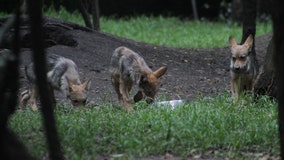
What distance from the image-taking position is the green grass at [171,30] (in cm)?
1883

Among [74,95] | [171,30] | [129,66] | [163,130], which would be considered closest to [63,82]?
[74,95]

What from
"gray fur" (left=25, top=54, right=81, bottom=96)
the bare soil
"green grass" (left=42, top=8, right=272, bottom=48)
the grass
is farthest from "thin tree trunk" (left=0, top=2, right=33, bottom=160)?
"green grass" (left=42, top=8, right=272, bottom=48)

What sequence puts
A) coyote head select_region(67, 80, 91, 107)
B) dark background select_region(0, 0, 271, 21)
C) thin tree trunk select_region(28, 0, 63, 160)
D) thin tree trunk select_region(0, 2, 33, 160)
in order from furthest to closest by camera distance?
dark background select_region(0, 0, 271, 21), coyote head select_region(67, 80, 91, 107), thin tree trunk select_region(28, 0, 63, 160), thin tree trunk select_region(0, 2, 33, 160)

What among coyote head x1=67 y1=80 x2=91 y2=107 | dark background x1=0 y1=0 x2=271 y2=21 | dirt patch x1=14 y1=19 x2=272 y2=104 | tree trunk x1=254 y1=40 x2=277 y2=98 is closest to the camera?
coyote head x1=67 y1=80 x2=91 y2=107

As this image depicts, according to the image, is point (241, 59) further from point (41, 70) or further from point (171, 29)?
point (171, 29)

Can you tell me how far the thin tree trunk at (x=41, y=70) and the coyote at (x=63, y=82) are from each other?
4.29 m

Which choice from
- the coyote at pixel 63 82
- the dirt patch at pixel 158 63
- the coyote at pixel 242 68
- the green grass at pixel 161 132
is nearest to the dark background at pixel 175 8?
the dirt patch at pixel 158 63

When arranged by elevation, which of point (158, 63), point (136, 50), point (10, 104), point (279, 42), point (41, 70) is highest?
point (279, 42)

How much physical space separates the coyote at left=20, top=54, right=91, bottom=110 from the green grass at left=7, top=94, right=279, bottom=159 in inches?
29.2

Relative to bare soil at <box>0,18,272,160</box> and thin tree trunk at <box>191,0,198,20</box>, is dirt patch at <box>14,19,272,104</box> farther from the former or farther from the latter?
thin tree trunk at <box>191,0,198,20</box>

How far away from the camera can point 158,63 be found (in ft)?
45.5

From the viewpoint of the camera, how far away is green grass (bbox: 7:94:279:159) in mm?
7008

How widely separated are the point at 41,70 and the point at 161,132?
7.90 feet

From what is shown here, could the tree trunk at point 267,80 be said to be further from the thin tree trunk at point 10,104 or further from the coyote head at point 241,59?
the thin tree trunk at point 10,104
